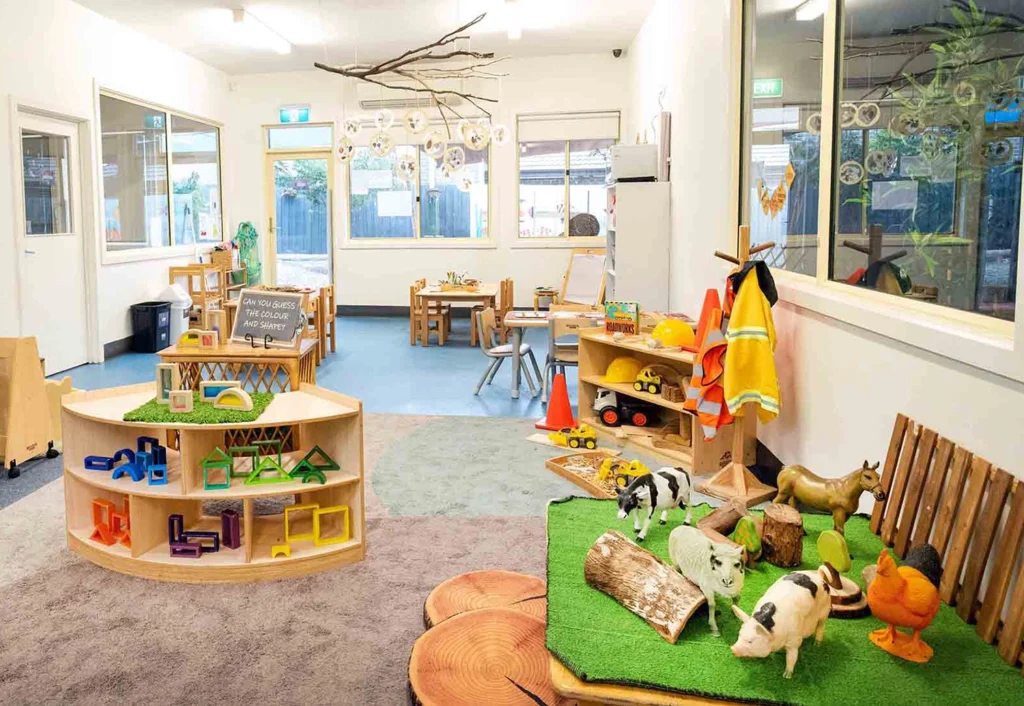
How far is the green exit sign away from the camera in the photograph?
440 cm

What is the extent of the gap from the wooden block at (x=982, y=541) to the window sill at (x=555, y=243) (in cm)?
915

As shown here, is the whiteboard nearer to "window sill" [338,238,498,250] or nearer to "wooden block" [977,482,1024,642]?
"window sill" [338,238,498,250]

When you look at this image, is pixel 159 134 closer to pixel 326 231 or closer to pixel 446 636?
pixel 326 231

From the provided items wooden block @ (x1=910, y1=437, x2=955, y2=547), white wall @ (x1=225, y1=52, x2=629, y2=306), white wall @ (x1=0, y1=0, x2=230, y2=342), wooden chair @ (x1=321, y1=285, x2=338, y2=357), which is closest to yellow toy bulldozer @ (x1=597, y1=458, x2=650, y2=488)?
wooden block @ (x1=910, y1=437, x2=955, y2=547)

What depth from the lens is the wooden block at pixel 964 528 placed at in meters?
2.06

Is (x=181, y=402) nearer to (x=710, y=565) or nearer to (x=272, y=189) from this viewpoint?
(x=710, y=565)

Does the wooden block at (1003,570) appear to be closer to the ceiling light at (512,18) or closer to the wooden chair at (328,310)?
the wooden chair at (328,310)

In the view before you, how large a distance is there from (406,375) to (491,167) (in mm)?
4739

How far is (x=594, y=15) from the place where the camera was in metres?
8.72

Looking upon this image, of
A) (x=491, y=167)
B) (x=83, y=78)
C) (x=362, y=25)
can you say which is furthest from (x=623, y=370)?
(x=491, y=167)

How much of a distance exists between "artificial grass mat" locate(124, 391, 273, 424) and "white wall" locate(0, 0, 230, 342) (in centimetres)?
432

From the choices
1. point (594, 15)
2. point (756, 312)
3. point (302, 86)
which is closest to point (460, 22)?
point (594, 15)

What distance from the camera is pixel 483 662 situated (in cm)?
235

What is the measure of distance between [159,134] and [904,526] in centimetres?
924
